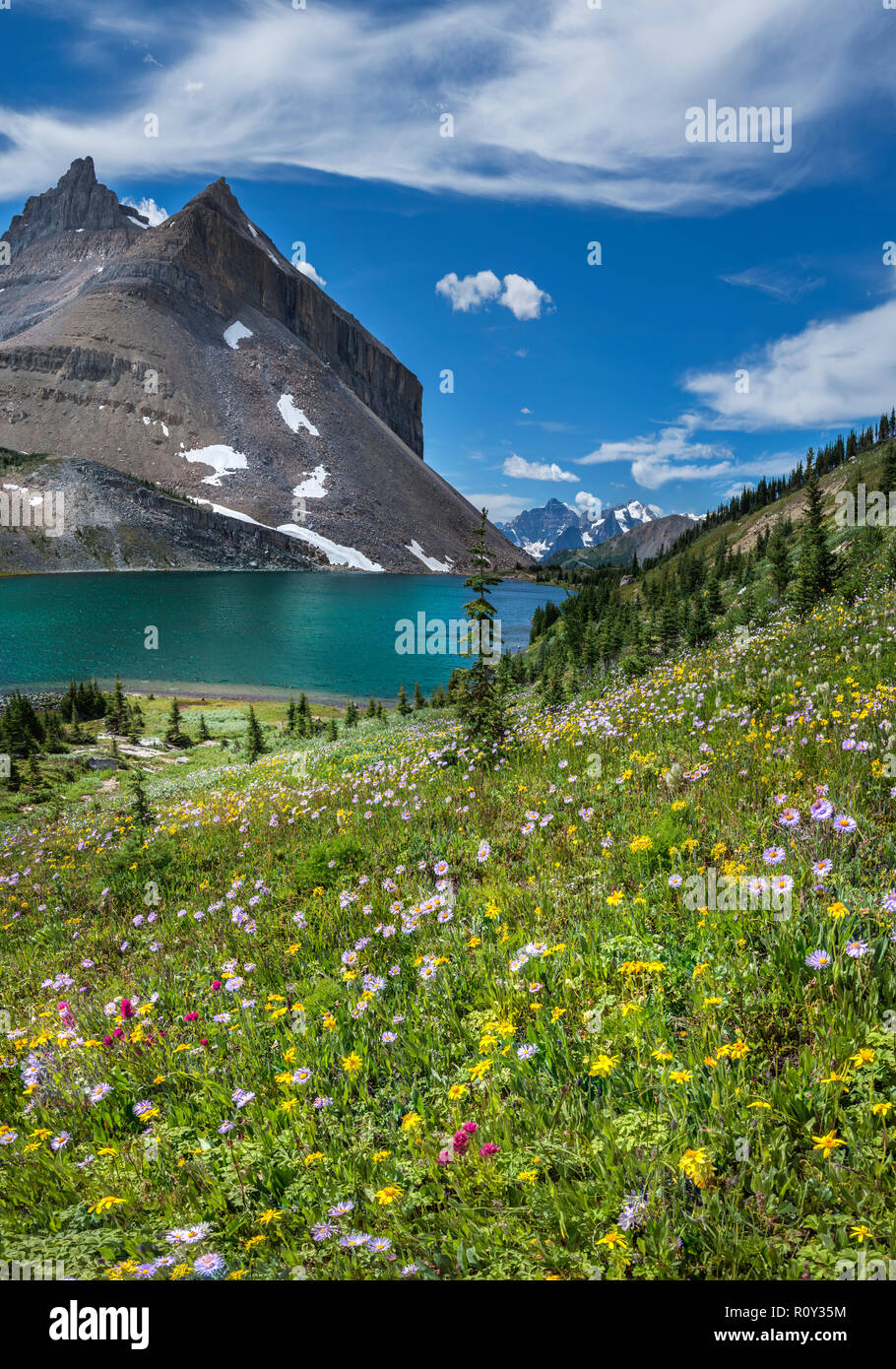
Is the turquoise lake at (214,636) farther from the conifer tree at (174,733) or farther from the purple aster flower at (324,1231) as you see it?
the purple aster flower at (324,1231)

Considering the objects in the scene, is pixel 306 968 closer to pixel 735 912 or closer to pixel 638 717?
pixel 735 912

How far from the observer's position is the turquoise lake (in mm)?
52375

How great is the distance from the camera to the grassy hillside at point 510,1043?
230cm

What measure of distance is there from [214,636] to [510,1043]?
77.9 meters

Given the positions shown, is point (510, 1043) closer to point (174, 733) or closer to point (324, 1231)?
point (324, 1231)

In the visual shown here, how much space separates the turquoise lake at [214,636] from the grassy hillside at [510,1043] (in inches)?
1672

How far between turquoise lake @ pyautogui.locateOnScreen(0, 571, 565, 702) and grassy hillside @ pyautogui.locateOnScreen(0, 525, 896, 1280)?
1672 inches

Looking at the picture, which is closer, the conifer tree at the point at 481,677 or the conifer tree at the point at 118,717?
the conifer tree at the point at 481,677

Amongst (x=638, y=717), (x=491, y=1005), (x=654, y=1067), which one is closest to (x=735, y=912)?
(x=654, y=1067)

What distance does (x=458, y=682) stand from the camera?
35.1 feet

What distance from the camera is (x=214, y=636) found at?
7469cm

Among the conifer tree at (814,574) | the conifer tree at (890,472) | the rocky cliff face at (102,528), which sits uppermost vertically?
the rocky cliff face at (102,528)

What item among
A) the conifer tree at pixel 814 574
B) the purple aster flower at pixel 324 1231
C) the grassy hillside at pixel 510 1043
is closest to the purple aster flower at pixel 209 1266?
the grassy hillside at pixel 510 1043

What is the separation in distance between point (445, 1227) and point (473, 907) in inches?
95.2
